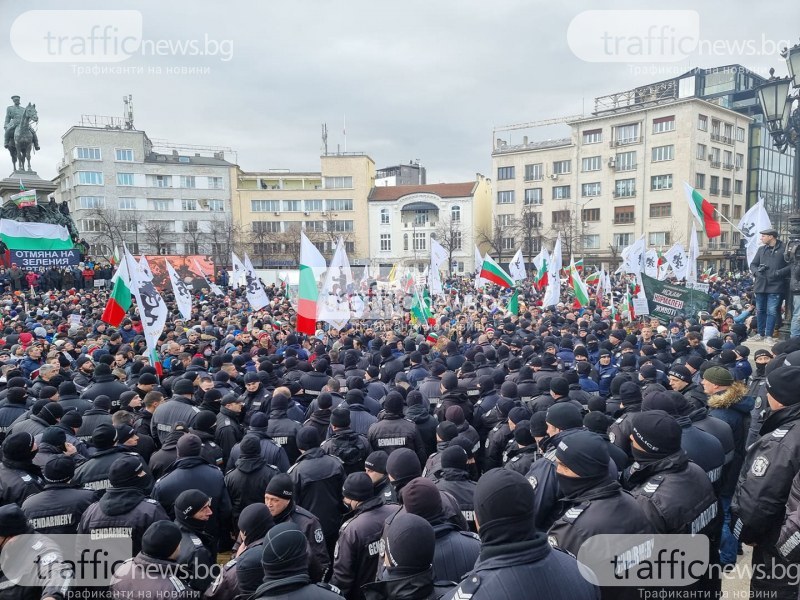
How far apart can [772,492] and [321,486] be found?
140 inches

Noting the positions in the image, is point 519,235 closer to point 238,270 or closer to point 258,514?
point 238,270

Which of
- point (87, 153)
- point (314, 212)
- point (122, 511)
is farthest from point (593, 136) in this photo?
point (122, 511)

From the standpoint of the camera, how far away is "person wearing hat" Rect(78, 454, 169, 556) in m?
4.07

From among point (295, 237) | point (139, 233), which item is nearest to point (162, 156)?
point (139, 233)

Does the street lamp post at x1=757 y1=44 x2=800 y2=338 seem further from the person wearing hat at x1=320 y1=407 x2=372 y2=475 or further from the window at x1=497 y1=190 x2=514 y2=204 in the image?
the window at x1=497 y1=190 x2=514 y2=204

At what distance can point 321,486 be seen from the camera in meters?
4.96

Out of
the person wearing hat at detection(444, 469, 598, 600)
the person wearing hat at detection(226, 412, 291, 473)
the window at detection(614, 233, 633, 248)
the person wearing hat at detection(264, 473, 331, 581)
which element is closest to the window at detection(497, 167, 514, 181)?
the window at detection(614, 233, 633, 248)

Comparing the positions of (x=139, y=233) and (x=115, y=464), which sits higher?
(x=139, y=233)

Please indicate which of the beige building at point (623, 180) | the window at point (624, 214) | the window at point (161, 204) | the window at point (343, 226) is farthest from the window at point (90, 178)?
the window at point (624, 214)

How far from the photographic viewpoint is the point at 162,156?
6906 centimetres

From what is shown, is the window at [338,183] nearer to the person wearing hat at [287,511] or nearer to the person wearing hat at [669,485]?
the person wearing hat at [287,511]

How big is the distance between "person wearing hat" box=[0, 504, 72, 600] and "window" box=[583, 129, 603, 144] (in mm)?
62383

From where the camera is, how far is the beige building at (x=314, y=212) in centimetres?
6588

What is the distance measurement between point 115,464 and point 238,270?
19257 millimetres
